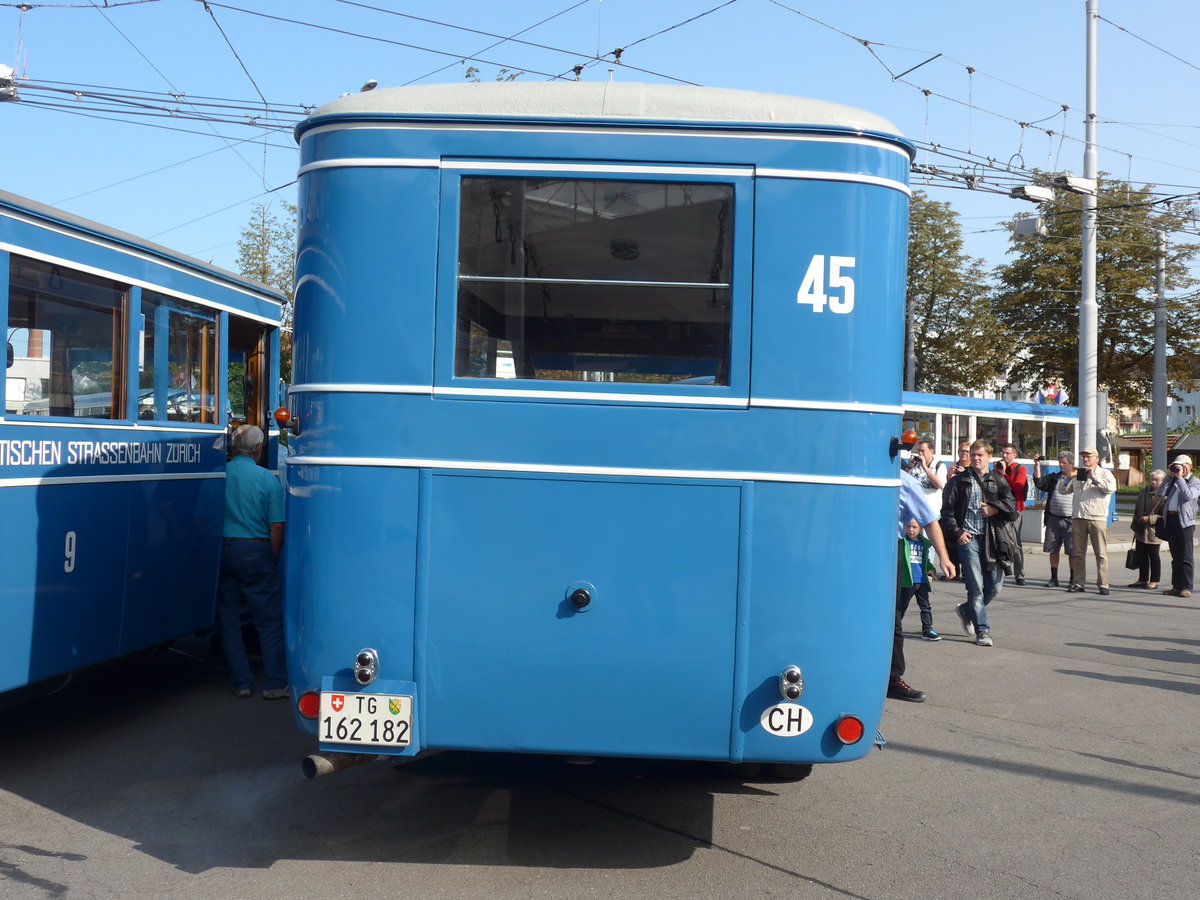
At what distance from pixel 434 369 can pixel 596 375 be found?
611 mm

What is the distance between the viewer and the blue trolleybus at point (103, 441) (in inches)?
226

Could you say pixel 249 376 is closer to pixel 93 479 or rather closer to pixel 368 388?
pixel 93 479

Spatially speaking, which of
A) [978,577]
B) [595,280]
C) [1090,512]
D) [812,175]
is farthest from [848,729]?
[1090,512]

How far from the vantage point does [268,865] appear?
15.6ft

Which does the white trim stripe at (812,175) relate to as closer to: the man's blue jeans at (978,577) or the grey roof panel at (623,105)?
the grey roof panel at (623,105)

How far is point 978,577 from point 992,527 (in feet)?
1.67

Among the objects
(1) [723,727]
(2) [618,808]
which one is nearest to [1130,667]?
(2) [618,808]

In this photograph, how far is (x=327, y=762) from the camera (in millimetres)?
4391

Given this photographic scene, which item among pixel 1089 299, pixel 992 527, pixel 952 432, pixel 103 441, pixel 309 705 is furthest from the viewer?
pixel 952 432

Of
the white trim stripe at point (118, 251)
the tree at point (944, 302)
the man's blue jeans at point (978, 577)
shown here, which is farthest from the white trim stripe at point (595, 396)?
the tree at point (944, 302)

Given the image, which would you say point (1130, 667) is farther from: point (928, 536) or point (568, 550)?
point (568, 550)

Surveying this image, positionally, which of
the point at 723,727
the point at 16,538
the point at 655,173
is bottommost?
the point at 723,727

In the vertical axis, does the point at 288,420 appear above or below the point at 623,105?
below

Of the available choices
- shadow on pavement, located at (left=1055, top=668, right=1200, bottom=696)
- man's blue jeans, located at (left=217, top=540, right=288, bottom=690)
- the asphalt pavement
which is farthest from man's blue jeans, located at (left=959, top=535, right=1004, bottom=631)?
man's blue jeans, located at (left=217, top=540, right=288, bottom=690)
